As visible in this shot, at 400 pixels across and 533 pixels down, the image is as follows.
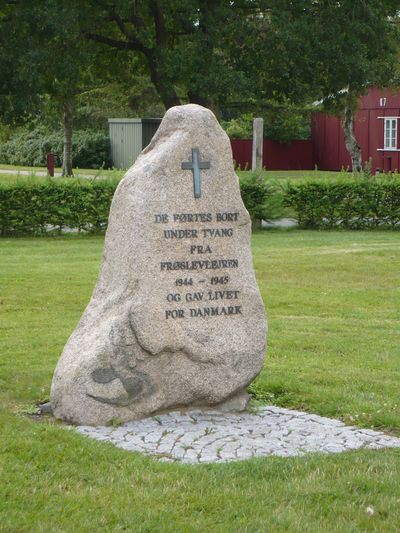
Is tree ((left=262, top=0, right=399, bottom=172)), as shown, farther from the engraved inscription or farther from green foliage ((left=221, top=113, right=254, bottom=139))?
green foliage ((left=221, top=113, right=254, bottom=139))

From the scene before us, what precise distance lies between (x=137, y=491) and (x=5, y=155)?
176ft

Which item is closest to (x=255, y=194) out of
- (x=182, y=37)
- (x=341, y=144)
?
(x=182, y=37)

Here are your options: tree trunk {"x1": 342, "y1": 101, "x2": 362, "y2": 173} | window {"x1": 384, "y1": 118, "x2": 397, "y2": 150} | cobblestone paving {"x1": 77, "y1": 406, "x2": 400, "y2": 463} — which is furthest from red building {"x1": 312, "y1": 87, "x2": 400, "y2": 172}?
cobblestone paving {"x1": 77, "y1": 406, "x2": 400, "y2": 463}

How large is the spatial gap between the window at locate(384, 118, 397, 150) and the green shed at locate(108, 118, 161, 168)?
1066 centimetres

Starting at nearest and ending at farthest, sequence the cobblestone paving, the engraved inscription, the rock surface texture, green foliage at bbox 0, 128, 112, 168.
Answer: the cobblestone paving, the rock surface texture, the engraved inscription, green foliage at bbox 0, 128, 112, 168

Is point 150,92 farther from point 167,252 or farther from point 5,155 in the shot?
point 167,252

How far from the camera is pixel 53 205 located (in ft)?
71.9

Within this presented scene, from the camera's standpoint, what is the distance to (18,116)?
2939cm

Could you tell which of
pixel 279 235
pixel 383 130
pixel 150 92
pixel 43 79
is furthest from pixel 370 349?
pixel 383 130

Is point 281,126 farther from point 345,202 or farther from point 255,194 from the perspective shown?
point 255,194

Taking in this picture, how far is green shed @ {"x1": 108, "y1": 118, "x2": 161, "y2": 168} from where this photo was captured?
1688 inches

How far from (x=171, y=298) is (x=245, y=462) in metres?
1.66

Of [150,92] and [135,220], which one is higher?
[150,92]

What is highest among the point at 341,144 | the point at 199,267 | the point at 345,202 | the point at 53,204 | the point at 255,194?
the point at 341,144
